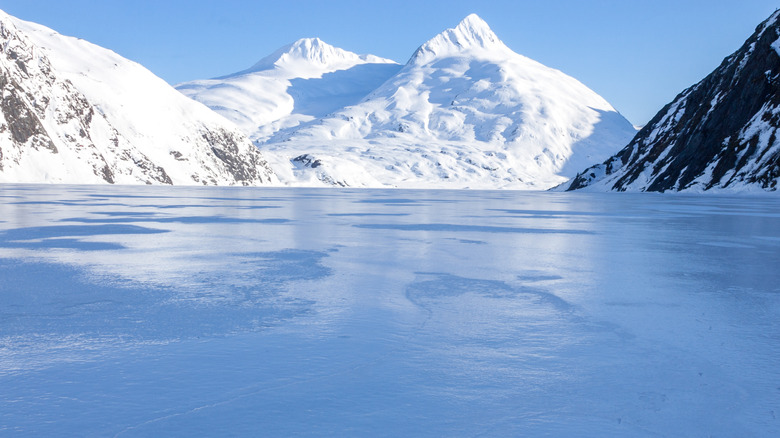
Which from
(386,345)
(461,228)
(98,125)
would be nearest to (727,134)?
(461,228)

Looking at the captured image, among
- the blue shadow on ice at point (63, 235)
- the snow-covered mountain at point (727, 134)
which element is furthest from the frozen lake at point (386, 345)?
the snow-covered mountain at point (727, 134)

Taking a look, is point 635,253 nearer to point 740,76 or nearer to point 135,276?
point 135,276

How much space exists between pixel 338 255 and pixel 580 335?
24.8ft

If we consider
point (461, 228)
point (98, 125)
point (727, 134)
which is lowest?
point (461, 228)

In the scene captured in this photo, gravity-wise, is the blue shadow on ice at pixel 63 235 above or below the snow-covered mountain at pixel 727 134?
below

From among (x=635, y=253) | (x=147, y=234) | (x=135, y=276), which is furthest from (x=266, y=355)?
(x=147, y=234)

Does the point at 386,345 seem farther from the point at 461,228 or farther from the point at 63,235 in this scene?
the point at 461,228

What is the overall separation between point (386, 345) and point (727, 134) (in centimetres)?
8559

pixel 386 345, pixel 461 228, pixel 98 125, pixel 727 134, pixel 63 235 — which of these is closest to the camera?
pixel 386 345

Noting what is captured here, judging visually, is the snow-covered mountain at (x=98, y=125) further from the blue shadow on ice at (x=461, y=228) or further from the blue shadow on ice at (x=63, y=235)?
the blue shadow on ice at (x=461, y=228)

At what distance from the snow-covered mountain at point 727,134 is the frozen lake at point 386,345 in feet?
219

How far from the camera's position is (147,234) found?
17.4 meters

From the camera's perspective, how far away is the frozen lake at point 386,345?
4.30 metres

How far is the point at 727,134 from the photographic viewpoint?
3073 inches
